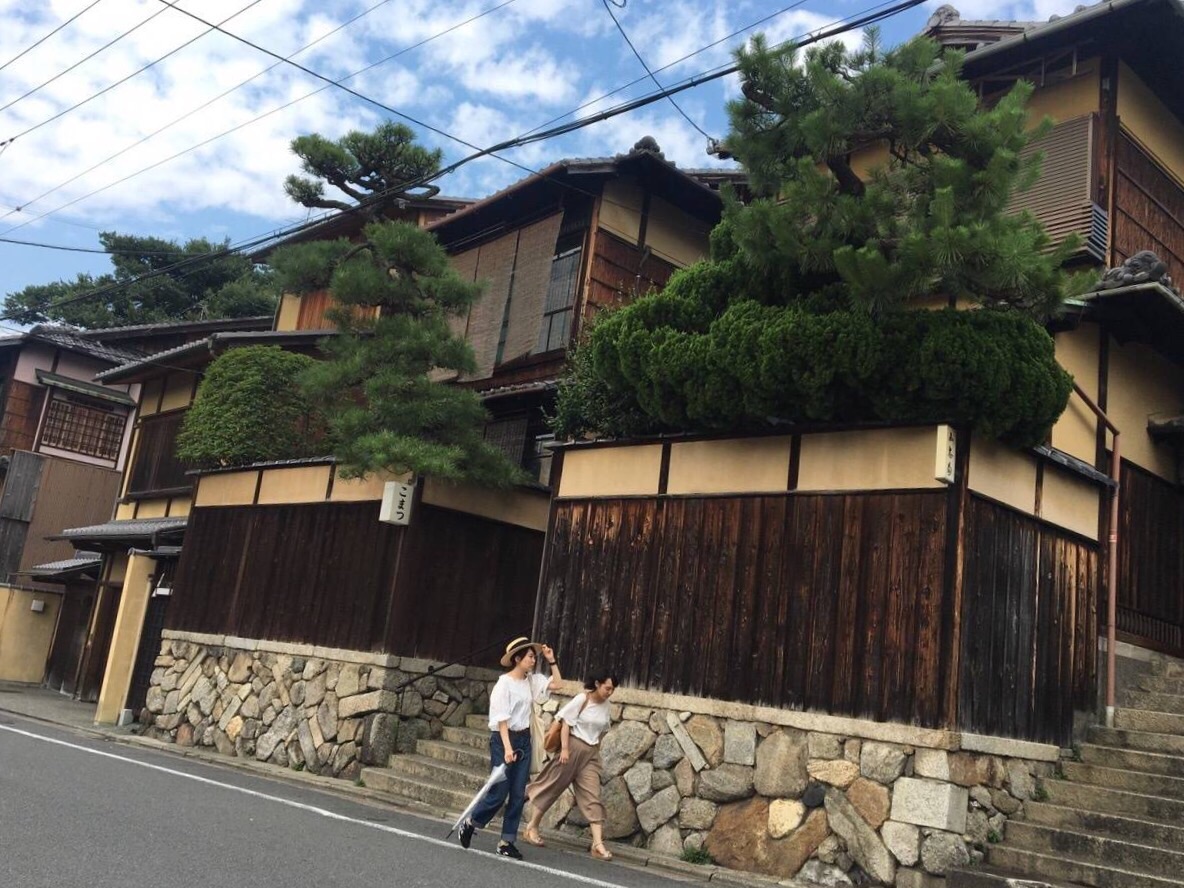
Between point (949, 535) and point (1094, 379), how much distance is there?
404cm

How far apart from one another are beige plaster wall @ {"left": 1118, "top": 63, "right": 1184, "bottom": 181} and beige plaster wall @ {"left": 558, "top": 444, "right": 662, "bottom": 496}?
24.5ft

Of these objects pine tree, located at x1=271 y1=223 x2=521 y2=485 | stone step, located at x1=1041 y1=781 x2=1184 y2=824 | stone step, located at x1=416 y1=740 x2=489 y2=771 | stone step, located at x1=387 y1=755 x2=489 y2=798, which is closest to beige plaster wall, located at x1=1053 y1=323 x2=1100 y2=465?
stone step, located at x1=1041 y1=781 x2=1184 y2=824

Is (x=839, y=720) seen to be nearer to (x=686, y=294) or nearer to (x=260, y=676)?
(x=686, y=294)

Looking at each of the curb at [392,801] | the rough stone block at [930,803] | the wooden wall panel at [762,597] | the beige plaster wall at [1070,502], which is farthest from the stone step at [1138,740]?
the curb at [392,801]

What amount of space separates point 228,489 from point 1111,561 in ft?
43.5

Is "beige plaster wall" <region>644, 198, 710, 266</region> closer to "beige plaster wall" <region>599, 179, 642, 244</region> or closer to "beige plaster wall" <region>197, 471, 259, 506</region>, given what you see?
"beige plaster wall" <region>599, 179, 642, 244</region>

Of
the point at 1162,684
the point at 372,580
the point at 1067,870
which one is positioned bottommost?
the point at 1067,870

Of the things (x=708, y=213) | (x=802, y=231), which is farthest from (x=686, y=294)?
(x=708, y=213)

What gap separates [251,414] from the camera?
17.5 metres

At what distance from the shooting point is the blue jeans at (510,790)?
8.70 m

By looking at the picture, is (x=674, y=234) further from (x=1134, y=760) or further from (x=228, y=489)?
(x=1134, y=760)

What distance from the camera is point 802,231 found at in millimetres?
9477

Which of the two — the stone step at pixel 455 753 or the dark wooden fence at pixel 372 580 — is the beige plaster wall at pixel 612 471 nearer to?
the dark wooden fence at pixel 372 580

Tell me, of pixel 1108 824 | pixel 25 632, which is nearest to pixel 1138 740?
pixel 1108 824
